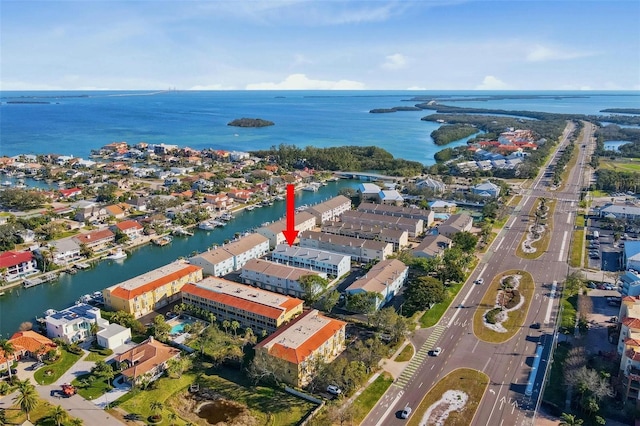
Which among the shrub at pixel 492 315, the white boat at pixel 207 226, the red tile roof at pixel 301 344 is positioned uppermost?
the red tile roof at pixel 301 344

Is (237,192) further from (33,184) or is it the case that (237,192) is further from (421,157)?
(421,157)

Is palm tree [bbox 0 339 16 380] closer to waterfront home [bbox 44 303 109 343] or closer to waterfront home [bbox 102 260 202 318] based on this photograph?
waterfront home [bbox 44 303 109 343]

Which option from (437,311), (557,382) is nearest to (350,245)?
(437,311)

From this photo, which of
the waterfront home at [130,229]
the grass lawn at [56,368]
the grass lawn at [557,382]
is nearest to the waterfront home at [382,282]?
the grass lawn at [557,382]

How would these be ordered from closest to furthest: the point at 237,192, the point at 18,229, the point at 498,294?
1. the point at 498,294
2. the point at 18,229
3. the point at 237,192

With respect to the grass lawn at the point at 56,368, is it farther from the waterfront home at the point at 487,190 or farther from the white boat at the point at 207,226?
the waterfront home at the point at 487,190

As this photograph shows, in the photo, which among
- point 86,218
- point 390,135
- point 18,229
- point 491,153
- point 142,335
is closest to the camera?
point 142,335

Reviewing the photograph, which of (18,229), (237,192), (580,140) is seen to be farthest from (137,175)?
(580,140)
